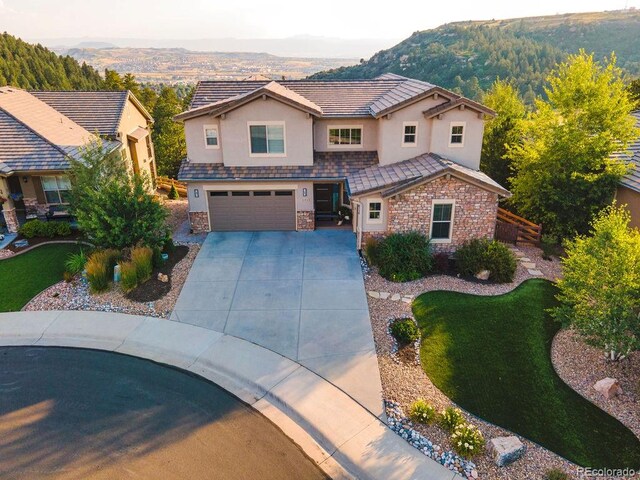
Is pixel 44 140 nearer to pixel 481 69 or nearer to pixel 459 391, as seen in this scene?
pixel 459 391

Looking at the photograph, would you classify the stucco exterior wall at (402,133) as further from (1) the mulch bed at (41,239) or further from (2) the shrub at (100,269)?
(1) the mulch bed at (41,239)

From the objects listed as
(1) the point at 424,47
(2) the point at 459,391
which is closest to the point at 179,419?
(2) the point at 459,391

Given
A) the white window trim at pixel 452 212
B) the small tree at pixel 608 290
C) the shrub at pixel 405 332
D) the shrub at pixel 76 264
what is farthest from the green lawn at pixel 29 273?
the small tree at pixel 608 290

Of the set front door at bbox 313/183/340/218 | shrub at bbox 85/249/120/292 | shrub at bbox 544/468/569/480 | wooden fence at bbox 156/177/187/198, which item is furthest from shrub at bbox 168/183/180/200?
shrub at bbox 544/468/569/480

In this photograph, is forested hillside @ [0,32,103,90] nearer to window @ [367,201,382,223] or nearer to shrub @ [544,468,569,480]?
window @ [367,201,382,223]

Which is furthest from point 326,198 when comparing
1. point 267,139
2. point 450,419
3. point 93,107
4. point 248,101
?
point 93,107
